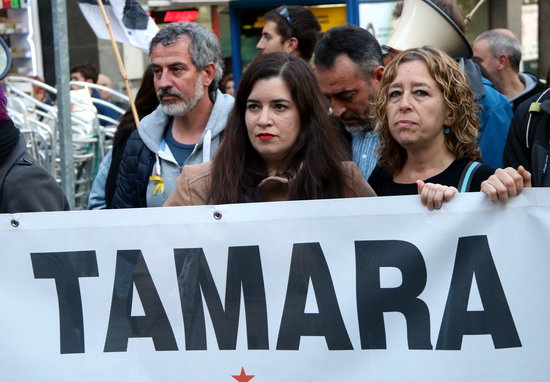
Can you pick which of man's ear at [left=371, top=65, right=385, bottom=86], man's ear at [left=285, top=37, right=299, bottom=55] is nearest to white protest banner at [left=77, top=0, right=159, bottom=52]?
man's ear at [left=285, top=37, right=299, bottom=55]

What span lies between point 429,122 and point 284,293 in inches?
31.3

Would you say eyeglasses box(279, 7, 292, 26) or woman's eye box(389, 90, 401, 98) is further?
eyeglasses box(279, 7, 292, 26)

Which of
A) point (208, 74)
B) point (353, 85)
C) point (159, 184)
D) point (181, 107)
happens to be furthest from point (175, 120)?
point (353, 85)

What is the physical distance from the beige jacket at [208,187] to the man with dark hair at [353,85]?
2.63 ft

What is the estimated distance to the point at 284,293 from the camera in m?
3.22

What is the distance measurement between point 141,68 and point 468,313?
13.3 meters

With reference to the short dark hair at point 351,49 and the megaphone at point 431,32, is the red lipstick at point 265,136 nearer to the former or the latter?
the short dark hair at point 351,49

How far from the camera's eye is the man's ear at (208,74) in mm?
4840

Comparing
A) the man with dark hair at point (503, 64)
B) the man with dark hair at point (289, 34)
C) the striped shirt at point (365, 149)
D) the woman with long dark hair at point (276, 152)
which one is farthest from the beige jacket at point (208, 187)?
the man with dark hair at point (503, 64)

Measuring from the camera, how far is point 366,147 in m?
4.28

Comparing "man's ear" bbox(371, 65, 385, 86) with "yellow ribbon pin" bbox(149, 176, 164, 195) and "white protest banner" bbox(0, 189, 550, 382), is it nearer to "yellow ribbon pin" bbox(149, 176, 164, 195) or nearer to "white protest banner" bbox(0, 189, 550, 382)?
"yellow ribbon pin" bbox(149, 176, 164, 195)

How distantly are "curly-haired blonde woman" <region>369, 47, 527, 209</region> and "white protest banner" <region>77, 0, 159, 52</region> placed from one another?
3300 mm

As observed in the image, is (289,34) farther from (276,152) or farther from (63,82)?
(276,152)

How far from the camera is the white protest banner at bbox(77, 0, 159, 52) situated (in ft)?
21.7
